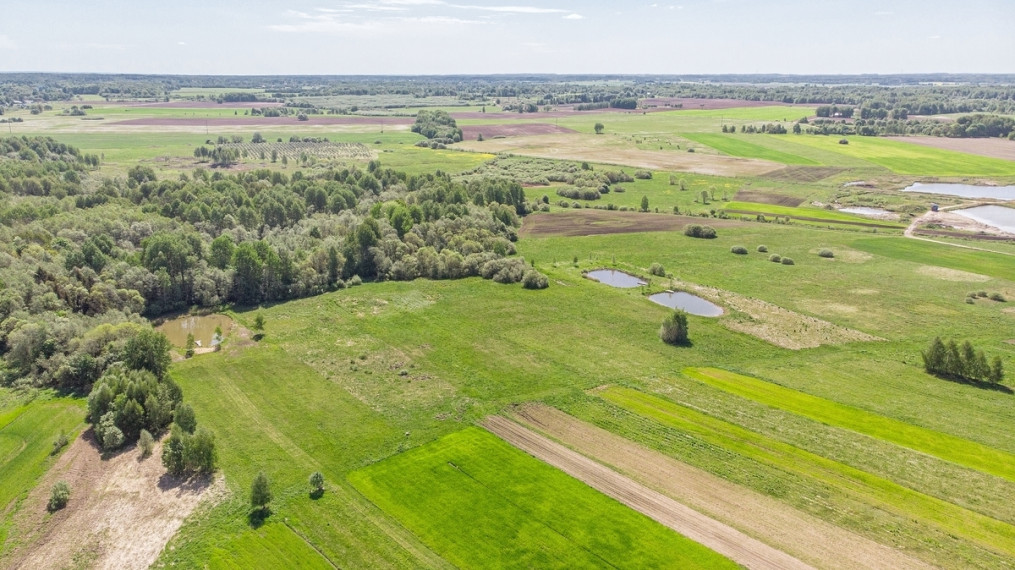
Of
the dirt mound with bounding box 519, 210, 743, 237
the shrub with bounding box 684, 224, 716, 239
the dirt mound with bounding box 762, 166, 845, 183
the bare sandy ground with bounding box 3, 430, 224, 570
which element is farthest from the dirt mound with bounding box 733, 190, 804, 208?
the bare sandy ground with bounding box 3, 430, 224, 570

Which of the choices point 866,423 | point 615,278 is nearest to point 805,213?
point 615,278

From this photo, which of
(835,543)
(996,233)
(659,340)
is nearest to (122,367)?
(659,340)

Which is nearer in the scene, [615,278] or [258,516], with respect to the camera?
[258,516]

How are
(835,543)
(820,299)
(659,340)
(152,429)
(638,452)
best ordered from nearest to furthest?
(835,543) → (638,452) → (152,429) → (659,340) → (820,299)

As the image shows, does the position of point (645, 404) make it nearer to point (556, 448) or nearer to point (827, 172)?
point (556, 448)

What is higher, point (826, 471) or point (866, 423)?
point (866, 423)

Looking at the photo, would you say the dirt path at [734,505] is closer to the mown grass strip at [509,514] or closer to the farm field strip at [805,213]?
the mown grass strip at [509,514]

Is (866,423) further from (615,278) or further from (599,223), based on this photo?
(599,223)
